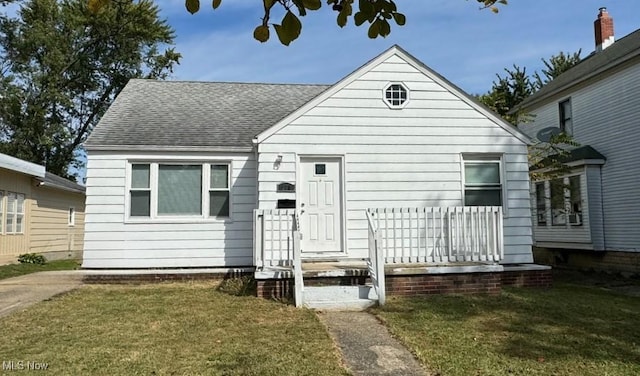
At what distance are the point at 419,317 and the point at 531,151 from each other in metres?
10.4

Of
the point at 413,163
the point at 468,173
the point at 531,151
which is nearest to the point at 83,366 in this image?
the point at 413,163

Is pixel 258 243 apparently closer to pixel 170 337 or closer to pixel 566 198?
pixel 170 337

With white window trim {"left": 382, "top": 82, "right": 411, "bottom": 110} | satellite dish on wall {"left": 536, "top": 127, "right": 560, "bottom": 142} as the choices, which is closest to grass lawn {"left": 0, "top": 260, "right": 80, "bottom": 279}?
white window trim {"left": 382, "top": 82, "right": 411, "bottom": 110}

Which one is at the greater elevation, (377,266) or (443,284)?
(377,266)

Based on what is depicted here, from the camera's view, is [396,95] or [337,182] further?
[396,95]

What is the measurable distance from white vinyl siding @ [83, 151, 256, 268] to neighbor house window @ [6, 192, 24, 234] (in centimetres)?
760

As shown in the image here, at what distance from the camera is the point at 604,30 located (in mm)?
18891

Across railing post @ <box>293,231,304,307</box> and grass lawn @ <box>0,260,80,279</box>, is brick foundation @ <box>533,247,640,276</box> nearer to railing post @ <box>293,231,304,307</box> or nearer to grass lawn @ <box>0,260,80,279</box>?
railing post @ <box>293,231,304,307</box>

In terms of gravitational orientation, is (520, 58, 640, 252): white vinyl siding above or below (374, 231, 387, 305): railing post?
above

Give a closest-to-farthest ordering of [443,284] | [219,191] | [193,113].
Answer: [443,284] → [219,191] → [193,113]

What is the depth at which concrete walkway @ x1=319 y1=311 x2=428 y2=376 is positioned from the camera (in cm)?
488

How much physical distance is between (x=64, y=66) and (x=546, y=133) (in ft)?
86.6

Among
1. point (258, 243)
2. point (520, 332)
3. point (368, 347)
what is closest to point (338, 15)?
point (368, 347)

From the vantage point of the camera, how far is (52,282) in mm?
10875
